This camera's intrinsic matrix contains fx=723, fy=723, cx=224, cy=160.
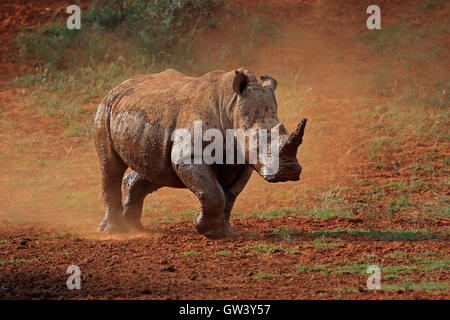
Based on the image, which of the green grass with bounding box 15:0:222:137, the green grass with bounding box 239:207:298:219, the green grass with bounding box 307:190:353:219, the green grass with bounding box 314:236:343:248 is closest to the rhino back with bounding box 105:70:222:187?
the green grass with bounding box 314:236:343:248

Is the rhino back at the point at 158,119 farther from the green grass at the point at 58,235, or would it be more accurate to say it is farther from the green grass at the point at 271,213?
the green grass at the point at 271,213

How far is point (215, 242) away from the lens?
7777 mm

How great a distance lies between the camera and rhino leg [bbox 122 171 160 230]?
886 cm

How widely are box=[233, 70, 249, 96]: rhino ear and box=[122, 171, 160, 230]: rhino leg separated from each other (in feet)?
6.56

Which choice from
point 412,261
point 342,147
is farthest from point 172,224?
point 342,147

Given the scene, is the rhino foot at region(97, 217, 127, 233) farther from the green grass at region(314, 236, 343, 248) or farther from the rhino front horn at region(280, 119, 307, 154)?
the rhino front horn at region(280, 119, 307, 154)

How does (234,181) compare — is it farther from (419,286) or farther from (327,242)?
(419,286)

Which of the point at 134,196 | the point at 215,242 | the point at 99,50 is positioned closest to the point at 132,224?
the point at 134,196

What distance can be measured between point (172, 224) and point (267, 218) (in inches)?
50.3

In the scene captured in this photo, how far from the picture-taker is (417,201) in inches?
412

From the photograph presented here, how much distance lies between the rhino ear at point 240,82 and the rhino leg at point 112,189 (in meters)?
1.98

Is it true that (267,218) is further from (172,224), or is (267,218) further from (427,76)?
(427,76)

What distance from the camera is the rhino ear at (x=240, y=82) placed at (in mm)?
7461

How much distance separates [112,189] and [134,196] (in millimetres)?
281
